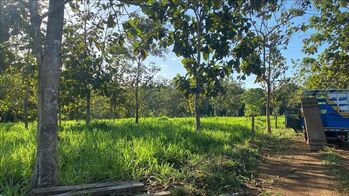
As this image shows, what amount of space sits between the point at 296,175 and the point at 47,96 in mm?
5506

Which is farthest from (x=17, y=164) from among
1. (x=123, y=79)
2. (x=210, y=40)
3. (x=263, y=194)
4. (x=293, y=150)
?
(x=123, y=79)

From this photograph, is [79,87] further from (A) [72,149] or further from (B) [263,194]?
(B) [263,194]

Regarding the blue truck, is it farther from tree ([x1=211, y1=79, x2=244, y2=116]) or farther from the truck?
tree ([x1=211, y1=79, x2=244, y2=116])

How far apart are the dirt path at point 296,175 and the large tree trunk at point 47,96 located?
3695mm

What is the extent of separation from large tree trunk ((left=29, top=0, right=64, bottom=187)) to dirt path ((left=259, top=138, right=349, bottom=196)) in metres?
3.69

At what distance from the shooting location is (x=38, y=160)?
504 centimetres

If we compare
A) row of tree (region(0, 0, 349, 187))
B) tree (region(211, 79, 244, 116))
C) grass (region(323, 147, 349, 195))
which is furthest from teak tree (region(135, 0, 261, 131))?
tree (region(211, 79, 244, 116))

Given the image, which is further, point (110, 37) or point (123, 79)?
point (123, 79)

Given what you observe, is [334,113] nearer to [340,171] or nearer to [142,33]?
[340,171]

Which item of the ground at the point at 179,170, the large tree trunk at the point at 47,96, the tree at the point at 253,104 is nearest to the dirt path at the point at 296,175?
the ground at the point at 179,170

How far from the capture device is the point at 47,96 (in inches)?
197

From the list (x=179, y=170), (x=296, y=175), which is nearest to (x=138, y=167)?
(x=179, y=170)

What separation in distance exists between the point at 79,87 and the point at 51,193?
38.2ft

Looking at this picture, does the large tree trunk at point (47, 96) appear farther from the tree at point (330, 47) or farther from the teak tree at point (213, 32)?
the tree at point (330, 47)
